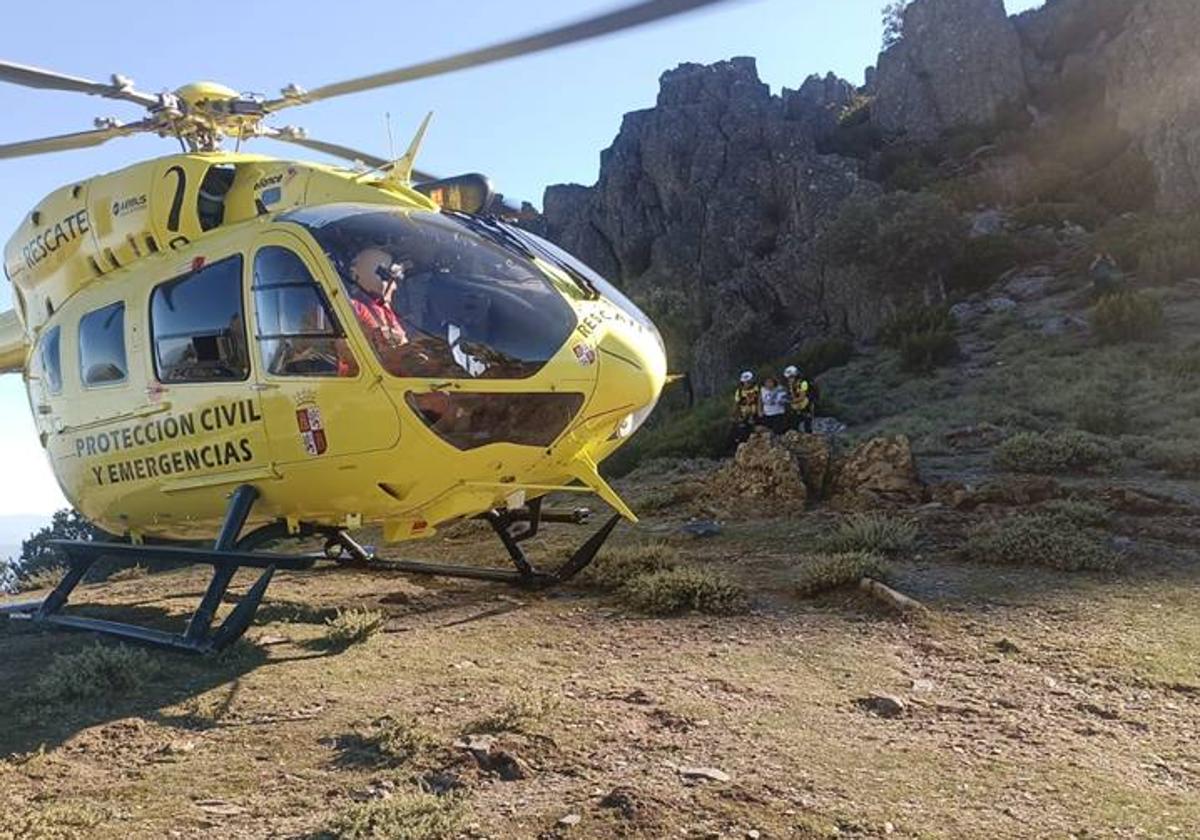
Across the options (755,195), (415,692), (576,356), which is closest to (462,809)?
(415,692)

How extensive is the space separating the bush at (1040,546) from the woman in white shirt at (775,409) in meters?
8.62

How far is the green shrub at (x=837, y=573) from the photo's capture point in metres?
7.03

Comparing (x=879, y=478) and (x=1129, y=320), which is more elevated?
(x=1129, y=320)

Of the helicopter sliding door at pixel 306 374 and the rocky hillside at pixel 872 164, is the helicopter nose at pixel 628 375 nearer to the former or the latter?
the helicopter sliding door at pixel 306 374

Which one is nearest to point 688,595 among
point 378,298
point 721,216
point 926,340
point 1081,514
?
point 378,298

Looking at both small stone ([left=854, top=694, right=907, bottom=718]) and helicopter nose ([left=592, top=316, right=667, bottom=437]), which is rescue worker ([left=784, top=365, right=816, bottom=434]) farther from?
small stone ([left=854, top=694, right=907, bottom=718])

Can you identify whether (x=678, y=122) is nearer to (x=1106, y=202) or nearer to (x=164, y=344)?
(x=1106, y=202)

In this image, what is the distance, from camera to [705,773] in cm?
388

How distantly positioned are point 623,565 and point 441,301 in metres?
3.21

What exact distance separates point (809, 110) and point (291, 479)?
5360cm

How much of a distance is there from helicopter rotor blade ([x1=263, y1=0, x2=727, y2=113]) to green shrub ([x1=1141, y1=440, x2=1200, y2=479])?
9.85 m

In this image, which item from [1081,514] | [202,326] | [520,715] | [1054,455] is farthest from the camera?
[1054,455]

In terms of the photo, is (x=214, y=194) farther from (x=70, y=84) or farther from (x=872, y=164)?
(x=872, y=164)

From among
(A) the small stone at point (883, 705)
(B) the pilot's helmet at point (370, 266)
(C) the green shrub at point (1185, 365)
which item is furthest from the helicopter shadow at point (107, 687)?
(C) the green shrub at point (1185, 365)
